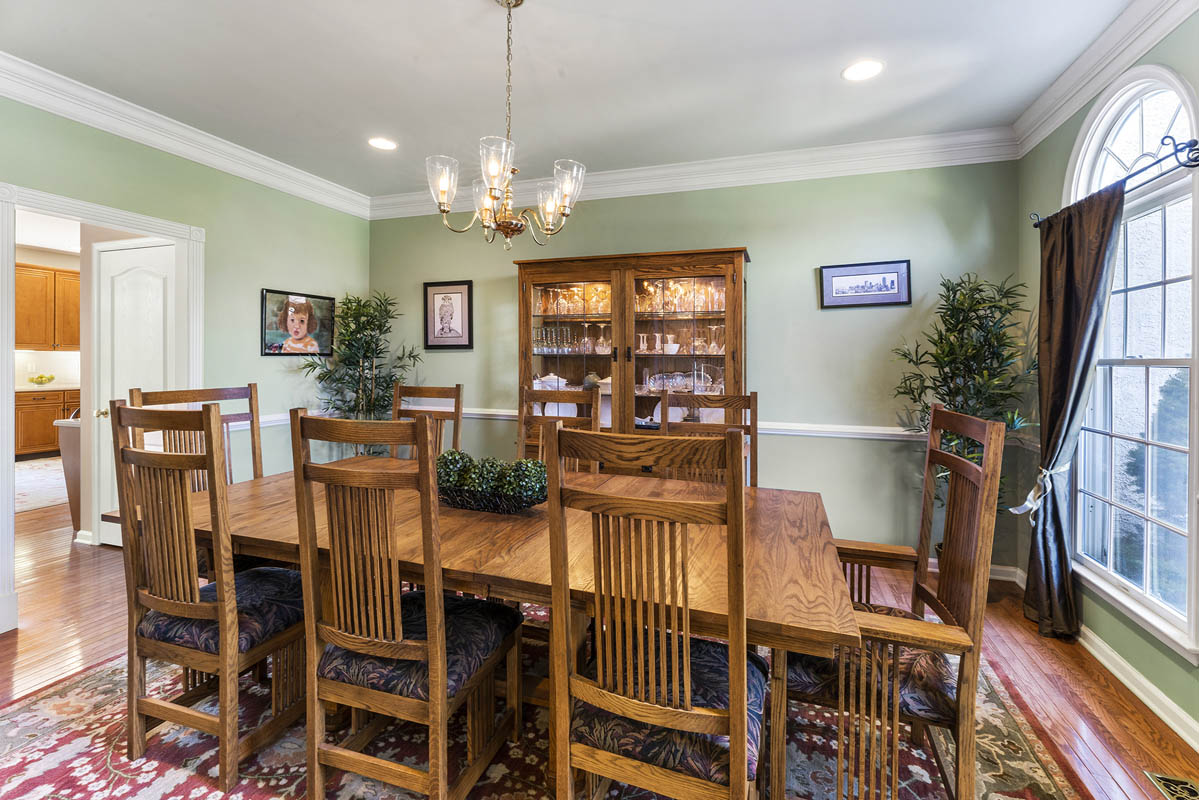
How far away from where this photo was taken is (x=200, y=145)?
3.43 meters

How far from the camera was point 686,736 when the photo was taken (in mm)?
1233

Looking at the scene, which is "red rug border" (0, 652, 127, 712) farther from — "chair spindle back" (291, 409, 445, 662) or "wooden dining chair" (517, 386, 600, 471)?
"wooden dining chair" (517, 386, 600, 471)

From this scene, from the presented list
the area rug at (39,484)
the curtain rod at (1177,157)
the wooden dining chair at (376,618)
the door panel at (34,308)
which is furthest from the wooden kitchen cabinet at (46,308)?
the curtain rod at (1177,157)

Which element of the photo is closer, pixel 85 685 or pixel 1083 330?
pixel 85 685

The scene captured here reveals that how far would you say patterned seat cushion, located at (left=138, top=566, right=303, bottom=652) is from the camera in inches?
65.6

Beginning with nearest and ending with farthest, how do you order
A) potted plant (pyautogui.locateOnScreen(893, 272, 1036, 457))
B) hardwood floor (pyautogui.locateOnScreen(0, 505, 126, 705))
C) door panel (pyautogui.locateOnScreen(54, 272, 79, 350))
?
hardwood floor (pyautogui.locateOnScreen(0, 505, 126, 705)) < potted plant (pyautogui.locateOnScreen(893, 272, 1036, 457)) < door panel (pyautogui.locateOnScreen(54, 272, 79, 350))

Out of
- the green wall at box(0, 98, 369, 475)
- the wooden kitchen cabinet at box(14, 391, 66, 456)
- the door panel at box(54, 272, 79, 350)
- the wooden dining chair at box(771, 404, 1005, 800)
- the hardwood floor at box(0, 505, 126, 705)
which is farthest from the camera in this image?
the door panel at box(54, 272, 79, 350)

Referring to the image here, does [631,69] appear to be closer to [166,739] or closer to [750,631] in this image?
[750,631]

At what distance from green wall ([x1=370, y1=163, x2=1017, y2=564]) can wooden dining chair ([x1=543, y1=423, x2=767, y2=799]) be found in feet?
8.66

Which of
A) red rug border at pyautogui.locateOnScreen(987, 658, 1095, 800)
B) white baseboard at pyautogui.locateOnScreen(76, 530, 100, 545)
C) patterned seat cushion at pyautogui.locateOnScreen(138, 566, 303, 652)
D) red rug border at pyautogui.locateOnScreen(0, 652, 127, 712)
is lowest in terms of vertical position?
red rug border at pyautogui.locateOnScreen(987, 658, 1095, 800)

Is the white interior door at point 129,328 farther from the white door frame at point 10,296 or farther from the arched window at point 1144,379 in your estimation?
the arched window at point 1144,379

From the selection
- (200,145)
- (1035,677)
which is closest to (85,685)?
(200,145)

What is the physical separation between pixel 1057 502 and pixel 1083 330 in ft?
2.59

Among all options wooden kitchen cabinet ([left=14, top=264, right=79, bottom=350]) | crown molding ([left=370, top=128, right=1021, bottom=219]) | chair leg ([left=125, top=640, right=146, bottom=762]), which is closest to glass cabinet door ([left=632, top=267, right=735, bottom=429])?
crown molding ([left=370, top=128, right=1021, bottom=219])
